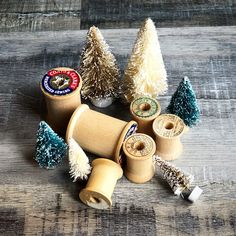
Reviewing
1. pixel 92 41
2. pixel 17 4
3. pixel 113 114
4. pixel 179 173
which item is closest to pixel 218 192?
pixel 179 173

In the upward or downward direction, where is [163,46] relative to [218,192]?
upward

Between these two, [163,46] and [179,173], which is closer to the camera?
[179,173]

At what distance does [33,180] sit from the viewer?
1149 millimetres

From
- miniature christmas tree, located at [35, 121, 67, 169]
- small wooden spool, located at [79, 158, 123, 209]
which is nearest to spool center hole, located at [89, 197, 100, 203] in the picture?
small wooden spool, located at [79, 158, 123, 209]

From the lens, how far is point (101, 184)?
106 centimetres

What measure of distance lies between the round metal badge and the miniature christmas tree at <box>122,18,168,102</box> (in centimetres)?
13

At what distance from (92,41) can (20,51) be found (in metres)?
0.31

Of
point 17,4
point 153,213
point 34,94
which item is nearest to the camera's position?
point 153,213

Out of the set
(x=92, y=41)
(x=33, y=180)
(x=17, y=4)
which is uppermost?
(x=92, y=41)

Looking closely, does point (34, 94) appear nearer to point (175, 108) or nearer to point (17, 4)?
point (175, 108)

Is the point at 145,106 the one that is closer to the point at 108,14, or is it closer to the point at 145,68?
the point at 145,68

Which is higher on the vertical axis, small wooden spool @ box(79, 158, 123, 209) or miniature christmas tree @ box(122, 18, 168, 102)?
miniature christmas tree @ box(122, 18, 168, 102)

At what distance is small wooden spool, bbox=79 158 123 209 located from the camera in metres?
1.06

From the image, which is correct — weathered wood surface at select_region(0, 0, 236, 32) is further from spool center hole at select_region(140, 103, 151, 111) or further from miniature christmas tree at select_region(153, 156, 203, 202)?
miniature christmas tree at select_region(153, 156, 203, 202)
